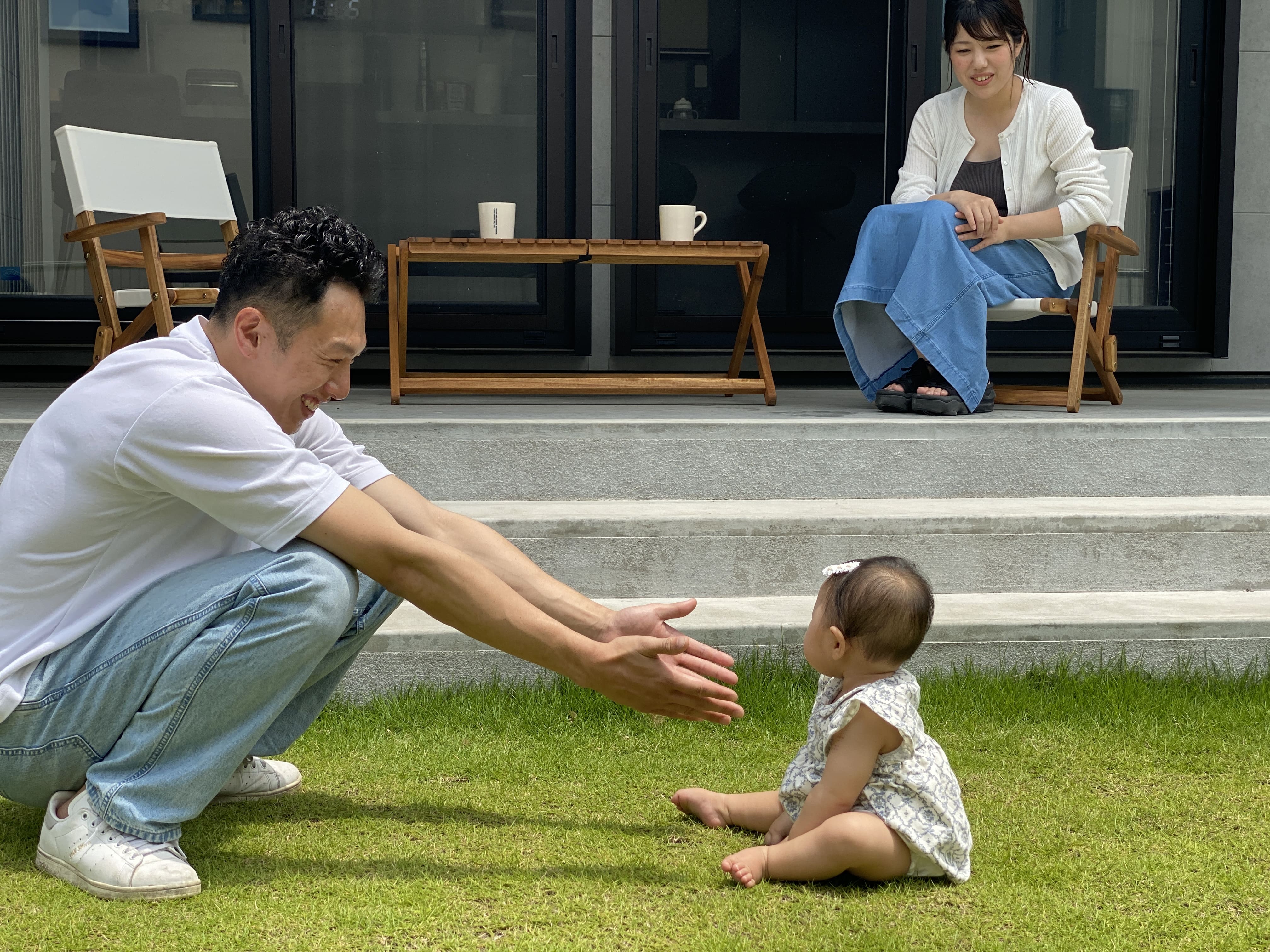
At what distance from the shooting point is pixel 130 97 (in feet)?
17.9

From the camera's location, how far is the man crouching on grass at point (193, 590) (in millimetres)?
1853

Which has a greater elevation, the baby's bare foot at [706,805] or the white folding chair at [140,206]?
the white folding chair at [140,206]

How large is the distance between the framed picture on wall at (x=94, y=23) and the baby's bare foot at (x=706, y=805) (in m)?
4.53

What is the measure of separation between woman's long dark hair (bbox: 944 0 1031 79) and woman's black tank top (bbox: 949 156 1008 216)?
399mm

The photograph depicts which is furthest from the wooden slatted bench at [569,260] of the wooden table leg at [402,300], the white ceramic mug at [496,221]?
the white ceramic mug at [496,221]

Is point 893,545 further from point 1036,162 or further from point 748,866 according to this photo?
point 1036,162

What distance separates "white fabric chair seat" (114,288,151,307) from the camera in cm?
445

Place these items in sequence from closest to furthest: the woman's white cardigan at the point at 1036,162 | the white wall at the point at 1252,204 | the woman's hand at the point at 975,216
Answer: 1. the woman's hand at the point at 975,216
2. the woman's white cardigan at the point at 1036,162
3. the white wall at the point at 1252,204

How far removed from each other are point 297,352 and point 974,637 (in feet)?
5.39

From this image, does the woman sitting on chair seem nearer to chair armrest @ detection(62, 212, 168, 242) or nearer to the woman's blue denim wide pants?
the woman's blue denim wide pants

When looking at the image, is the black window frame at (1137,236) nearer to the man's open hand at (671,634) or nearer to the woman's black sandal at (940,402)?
the woman's black sandal at (940,402)

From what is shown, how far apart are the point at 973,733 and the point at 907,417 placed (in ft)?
4.83

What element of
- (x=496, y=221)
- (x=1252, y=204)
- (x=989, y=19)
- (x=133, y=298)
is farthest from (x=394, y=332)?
(x=1252, y=204)

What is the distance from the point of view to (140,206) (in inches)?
194
